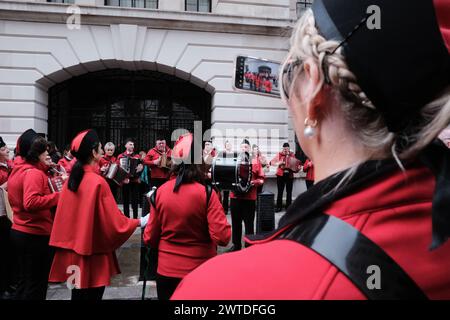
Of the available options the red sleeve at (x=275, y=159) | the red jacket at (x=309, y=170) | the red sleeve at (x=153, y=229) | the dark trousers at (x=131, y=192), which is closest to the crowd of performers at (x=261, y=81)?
the red sleeve at (x=153, y=229)

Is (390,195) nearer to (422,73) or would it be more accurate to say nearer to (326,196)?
(326,196)

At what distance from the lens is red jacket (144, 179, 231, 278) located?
11.2ft

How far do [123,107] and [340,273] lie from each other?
13931mm

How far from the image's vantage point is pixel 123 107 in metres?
13.9

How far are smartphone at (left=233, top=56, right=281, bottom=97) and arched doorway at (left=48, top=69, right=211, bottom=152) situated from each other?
37.5 feet

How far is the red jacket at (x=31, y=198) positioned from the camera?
4047 mm

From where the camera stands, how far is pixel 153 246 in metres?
3.67

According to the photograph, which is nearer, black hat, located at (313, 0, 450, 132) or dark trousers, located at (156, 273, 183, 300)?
black hat, located at (313, 0, 450, 132)

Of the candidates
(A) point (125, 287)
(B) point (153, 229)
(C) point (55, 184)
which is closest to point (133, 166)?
(A) point (125, 287)

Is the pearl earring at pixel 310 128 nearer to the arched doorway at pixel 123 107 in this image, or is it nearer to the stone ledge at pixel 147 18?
the stone ledge at pixel 147 18

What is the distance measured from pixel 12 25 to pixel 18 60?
1.12 meters

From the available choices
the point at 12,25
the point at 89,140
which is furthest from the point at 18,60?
the point at 89,140

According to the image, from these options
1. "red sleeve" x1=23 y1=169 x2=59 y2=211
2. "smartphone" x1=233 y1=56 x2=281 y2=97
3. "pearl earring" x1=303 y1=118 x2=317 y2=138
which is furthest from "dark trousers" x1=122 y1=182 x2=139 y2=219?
"pearl earring" x1=303 y1=118 x2=317 y2=138

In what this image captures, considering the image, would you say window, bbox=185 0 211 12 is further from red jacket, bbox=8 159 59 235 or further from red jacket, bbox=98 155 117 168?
red jacket, bbox=8 159 59 235
